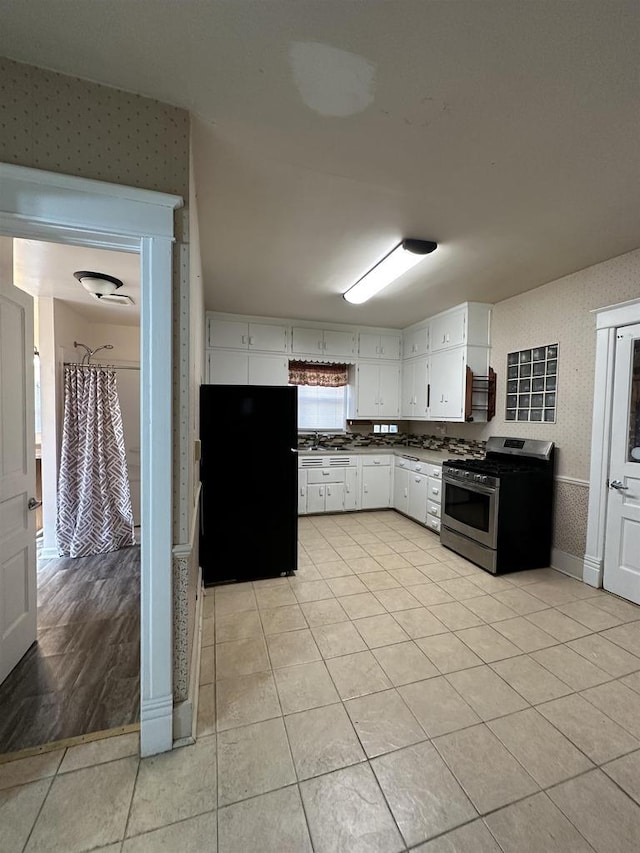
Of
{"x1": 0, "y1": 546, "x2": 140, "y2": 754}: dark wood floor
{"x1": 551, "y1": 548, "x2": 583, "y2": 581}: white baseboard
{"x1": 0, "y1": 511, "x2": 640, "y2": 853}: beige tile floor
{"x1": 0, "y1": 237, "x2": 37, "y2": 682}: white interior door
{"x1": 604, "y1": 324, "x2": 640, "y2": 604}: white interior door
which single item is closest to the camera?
{"x1": 0, "y1": 511, "x2": 640, "y2": 853}: beige tile floor

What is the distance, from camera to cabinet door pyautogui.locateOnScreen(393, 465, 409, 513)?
466 centimetres

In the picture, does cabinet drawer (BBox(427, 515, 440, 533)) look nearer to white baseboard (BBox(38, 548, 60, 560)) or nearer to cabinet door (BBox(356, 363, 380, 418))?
cabinet door (BBox(356, 363, 380, 418))

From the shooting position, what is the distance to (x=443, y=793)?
1.30m

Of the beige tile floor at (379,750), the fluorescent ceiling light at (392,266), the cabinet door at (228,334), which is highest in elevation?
the fluorescent ceiling light at (392,266)

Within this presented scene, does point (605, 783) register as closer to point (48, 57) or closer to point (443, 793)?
point (443, 793)

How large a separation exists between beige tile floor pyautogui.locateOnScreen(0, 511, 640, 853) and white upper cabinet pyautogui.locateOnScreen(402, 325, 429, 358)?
10.3 feet

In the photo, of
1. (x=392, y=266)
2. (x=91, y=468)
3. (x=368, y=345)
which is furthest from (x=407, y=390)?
(x=91, y=468)

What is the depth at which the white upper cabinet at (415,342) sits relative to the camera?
4.60 metres

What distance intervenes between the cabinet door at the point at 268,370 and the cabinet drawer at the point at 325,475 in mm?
1228

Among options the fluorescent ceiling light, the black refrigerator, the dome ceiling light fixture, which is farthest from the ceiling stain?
the dome ceiling light fixture

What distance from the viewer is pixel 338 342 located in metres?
4.85

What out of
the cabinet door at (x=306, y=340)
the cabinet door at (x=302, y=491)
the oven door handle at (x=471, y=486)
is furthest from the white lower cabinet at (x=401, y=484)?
the cabinet door at (x=306, y=340)

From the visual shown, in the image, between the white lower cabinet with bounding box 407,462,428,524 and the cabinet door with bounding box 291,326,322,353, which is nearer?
the white lower cabinet with bounding box 407,462,428,524

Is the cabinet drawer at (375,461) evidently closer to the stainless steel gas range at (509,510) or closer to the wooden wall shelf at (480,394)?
the wooden wall shelf at (480,394)
